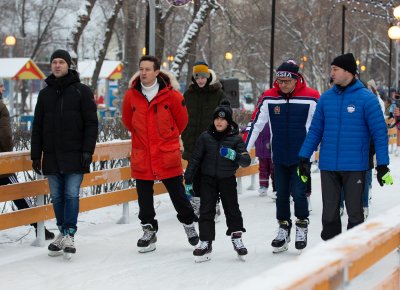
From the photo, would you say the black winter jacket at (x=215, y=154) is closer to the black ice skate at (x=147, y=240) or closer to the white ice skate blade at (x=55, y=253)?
the black ice skate at (x=147, y=240)

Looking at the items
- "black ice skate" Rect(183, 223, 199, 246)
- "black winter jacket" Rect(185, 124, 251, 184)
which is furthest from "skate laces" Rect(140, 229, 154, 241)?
"black winter jacket" Rect(185, 124, 251, 184)

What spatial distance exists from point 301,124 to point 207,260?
147 centimetres

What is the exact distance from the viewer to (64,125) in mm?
6992

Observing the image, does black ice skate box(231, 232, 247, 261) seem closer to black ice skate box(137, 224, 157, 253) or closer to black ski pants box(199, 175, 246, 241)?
black ski pants box(199, 175, 246, 241)

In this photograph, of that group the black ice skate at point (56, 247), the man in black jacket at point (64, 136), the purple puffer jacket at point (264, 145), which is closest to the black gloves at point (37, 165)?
the man in black jacket at point (64, 136)

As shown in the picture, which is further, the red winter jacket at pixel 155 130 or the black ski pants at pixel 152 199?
the black ski pants at pixel 152 199

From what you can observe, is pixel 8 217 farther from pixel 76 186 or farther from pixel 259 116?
pixel 259 116

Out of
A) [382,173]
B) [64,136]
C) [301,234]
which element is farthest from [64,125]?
[382,173]

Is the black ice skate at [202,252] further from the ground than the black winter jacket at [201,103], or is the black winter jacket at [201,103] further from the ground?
the black winter jacket at [201,103]

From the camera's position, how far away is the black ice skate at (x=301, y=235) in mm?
7340

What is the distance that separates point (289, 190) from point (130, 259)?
1570 mm

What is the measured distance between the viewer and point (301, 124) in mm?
7230

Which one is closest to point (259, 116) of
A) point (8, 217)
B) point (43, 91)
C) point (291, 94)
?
point (291, 94)

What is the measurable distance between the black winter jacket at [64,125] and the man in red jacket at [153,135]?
1.57ft
